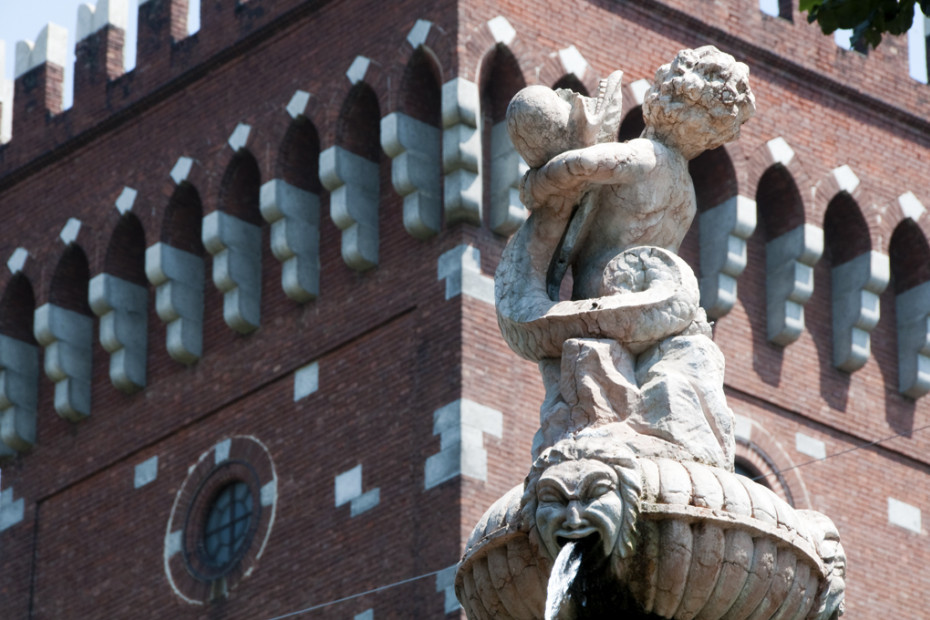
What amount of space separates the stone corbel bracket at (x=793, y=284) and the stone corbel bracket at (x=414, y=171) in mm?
3705

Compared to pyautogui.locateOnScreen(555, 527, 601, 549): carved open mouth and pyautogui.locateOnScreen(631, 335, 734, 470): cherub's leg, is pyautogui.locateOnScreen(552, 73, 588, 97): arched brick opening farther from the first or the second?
pyautogui.locateOnScreen(555, 527, 601, 549): carved open mouth

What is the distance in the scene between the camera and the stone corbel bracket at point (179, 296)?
24953 mm

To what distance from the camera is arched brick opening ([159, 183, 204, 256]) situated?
25250 millimetres

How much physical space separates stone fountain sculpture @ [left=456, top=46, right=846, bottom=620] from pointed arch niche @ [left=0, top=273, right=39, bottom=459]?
17814mm

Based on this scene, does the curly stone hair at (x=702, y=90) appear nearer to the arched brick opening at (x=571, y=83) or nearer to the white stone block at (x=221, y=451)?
the arched brick opening at (x=571, y=83)

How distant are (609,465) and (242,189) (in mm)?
16691

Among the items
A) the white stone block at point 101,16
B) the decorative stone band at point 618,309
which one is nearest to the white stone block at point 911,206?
the white stone block at point 101,16

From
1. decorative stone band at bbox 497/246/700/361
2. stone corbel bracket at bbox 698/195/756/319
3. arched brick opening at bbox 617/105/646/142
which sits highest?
arched brick opening at bbox 617/105/646/142

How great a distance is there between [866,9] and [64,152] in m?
18.0

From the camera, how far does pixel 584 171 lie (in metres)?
9.23

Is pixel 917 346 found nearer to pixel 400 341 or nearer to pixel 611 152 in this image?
pixel 400 341

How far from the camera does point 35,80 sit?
91.9 feet

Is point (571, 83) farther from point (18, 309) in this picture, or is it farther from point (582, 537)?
point (582, 537)

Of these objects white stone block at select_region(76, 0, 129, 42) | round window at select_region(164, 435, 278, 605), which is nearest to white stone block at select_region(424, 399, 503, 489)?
round window at select_region(164, 435, 278, 605)
